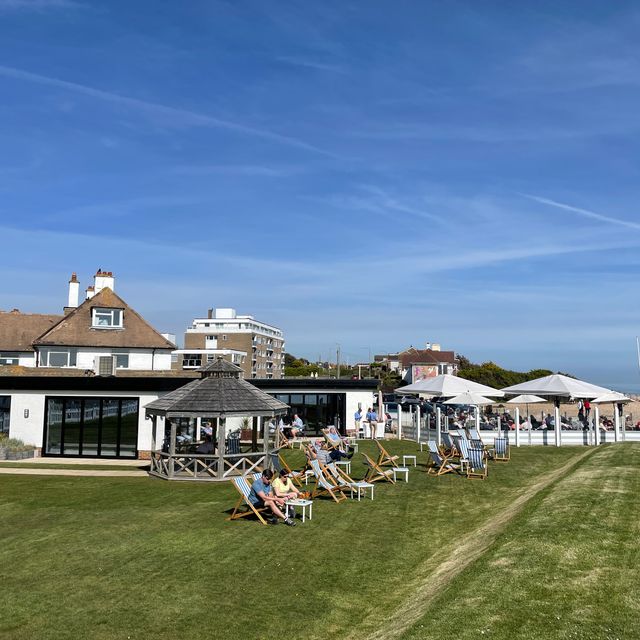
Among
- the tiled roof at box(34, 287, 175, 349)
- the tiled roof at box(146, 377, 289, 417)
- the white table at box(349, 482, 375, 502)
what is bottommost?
the white table at box(349, 482, 375, 502)

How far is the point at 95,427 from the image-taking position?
2558 centimetres

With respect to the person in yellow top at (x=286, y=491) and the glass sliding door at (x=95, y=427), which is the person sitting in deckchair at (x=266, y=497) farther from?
the glass sliding door at (x=95, y=427)

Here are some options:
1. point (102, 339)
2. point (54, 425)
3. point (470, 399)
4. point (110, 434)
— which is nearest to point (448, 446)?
point (470, 399)

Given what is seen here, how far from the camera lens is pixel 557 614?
7.05 m

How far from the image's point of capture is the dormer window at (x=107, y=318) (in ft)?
133

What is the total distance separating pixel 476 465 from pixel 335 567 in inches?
379

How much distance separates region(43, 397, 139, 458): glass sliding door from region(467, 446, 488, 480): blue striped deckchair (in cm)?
1368

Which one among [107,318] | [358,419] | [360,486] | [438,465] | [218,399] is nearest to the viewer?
[360,486]

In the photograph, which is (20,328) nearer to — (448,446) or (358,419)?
(358,419)

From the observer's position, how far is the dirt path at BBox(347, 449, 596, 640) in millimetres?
7430

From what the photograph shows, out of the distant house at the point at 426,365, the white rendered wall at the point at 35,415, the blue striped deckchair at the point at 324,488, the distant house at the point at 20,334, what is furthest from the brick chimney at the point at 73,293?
the distant house at the point at 426,365

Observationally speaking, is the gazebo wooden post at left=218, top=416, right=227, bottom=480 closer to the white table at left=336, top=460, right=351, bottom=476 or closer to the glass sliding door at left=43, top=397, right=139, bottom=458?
the white table at left=336, top=460, right=351, bottom=476

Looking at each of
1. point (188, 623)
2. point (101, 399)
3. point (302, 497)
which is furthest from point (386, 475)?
point (101, 399)

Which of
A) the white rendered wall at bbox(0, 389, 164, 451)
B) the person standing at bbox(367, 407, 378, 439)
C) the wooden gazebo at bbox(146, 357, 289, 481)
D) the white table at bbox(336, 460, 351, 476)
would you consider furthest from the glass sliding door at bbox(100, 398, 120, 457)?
the person standing at bbox(367, 407, 378, 439)
